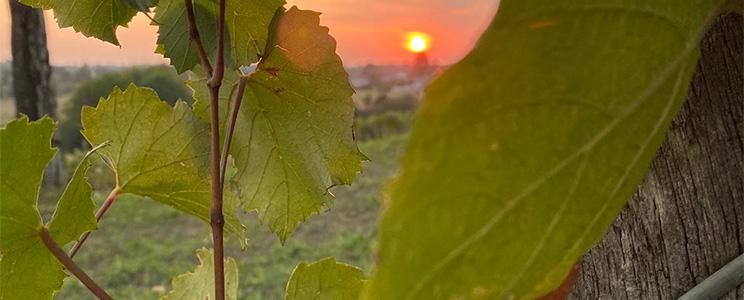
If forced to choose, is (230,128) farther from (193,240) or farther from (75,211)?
(193,240)

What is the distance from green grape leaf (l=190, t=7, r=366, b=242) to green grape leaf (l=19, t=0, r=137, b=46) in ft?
0.15

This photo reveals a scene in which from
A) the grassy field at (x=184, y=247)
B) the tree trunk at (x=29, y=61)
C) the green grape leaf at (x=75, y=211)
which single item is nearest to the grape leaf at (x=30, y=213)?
the green grape leaf at (x=75, y=211)

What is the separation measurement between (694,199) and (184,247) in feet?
9.34

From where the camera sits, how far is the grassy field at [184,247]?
103 inches

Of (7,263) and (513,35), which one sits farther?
(7,263)

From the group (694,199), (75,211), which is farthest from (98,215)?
(694,199)

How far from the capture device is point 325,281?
1.13 feet

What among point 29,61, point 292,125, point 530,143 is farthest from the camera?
point 29,61

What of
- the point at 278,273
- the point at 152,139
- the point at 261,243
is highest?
the point at 261,243

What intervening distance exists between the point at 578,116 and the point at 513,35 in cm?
2

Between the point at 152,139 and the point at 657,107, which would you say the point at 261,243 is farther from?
the point at 657,107

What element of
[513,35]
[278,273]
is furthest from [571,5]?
[278,273]

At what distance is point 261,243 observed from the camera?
2.97 m

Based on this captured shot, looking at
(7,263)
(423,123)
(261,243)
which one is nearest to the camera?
(423,123)
